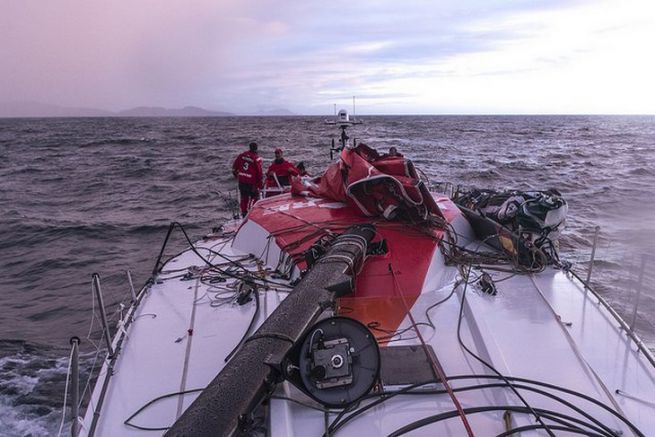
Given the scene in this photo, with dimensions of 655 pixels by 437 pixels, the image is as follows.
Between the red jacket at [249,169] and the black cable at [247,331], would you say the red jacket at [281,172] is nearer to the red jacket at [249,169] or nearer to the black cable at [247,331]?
the red jacket at [249,169]

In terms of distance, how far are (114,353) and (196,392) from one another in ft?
3.61

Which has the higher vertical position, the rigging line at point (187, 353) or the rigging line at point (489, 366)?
the rigging line at point (489, 366)

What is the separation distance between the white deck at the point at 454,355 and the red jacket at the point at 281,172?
4835mm

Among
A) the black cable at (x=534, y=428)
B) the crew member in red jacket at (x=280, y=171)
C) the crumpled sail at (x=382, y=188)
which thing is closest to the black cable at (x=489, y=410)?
the black cable at (x=534, y=428)

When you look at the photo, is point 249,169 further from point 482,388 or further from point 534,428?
point 534,428

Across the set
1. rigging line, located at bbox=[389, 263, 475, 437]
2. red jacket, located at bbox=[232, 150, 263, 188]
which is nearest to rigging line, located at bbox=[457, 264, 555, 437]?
rigging line, located at bbox=[389, 263, 475, 437]

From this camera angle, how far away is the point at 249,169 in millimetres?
9750

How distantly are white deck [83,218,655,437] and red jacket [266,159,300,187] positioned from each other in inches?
190

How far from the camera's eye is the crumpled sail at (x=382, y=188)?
5.60m

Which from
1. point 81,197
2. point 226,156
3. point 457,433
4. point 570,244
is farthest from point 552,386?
point 226,156

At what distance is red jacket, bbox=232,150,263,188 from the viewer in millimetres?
9719

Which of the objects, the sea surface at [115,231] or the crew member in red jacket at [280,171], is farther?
the crew member in red jacket at [280,171]

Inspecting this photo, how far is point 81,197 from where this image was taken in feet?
64.6

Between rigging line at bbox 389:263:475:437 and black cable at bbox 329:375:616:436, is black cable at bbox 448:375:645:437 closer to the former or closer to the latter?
black cable at bbox 329:375:616:436
